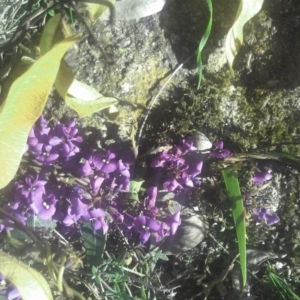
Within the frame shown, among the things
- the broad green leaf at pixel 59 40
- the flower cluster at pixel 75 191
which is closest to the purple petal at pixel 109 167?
the flower cluster at pixel 75 191

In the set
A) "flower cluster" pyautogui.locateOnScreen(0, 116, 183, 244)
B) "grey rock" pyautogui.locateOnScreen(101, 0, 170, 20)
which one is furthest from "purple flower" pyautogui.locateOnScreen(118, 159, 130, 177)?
"grey rock" pyautogui.locateOnScreen(101, 0, 170, 20)

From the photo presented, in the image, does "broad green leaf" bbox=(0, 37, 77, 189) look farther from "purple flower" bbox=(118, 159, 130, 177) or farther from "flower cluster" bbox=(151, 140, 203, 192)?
"flower cluster" bbox=(151, 140, 203, 192)

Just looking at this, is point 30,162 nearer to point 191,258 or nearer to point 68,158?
point 68,158

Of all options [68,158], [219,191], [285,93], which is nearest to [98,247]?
[68,158]

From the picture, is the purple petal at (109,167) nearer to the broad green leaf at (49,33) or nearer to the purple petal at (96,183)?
the purple petal at (96,183)

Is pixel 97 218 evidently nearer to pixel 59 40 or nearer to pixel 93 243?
pixel 93 243

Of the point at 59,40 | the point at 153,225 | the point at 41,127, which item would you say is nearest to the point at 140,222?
the point at 153,225
